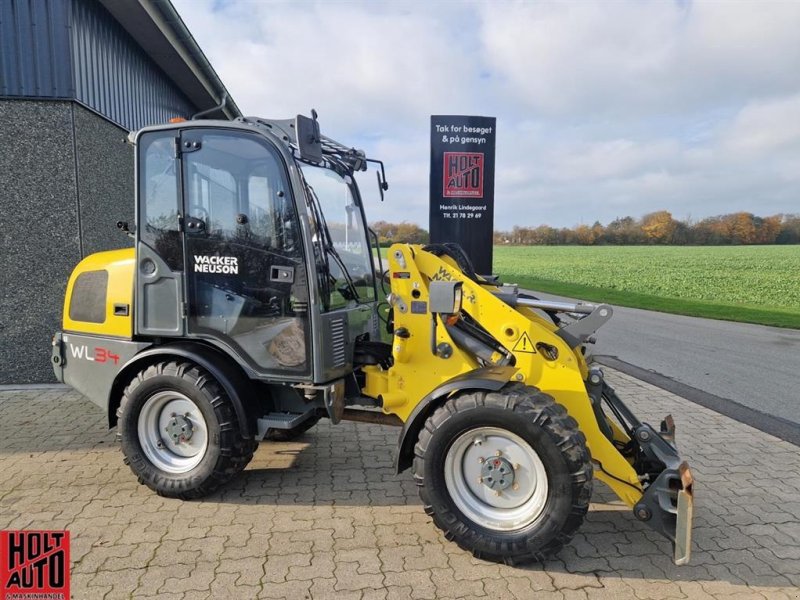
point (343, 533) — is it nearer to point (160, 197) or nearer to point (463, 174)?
point (160, 197)

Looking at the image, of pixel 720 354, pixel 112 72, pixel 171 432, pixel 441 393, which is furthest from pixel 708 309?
pixel 171 432

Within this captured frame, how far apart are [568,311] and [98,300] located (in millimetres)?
3495

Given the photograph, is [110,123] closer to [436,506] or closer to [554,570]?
[436,506]

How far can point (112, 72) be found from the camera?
7711mm

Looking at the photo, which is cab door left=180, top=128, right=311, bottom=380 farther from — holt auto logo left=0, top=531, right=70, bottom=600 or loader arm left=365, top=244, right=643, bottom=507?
holt auto logo left=0, top=531, right=70, bottom=600

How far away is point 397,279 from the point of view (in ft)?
11.8

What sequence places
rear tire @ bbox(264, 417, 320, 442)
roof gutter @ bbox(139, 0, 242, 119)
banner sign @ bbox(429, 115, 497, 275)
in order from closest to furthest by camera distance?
1. rear tire @ bbox(264, 417, 320, 442)
2. roof gutter @ bbox(139, 0, 242, 119)
3. banner sign @ bbox(429, 115, 497, 275)

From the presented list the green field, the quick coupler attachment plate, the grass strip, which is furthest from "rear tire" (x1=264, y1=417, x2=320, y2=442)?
the green field

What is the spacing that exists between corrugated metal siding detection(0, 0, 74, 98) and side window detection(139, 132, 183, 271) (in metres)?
3.66

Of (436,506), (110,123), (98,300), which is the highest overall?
(110,123)

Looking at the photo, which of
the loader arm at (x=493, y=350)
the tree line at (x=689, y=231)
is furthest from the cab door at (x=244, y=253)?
the tree line at (x=689, y=231)

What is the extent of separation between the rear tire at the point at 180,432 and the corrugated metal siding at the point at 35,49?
4501 millimetres

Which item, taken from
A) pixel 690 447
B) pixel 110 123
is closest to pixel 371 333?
pixel 690 447

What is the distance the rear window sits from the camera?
4.22 metres
